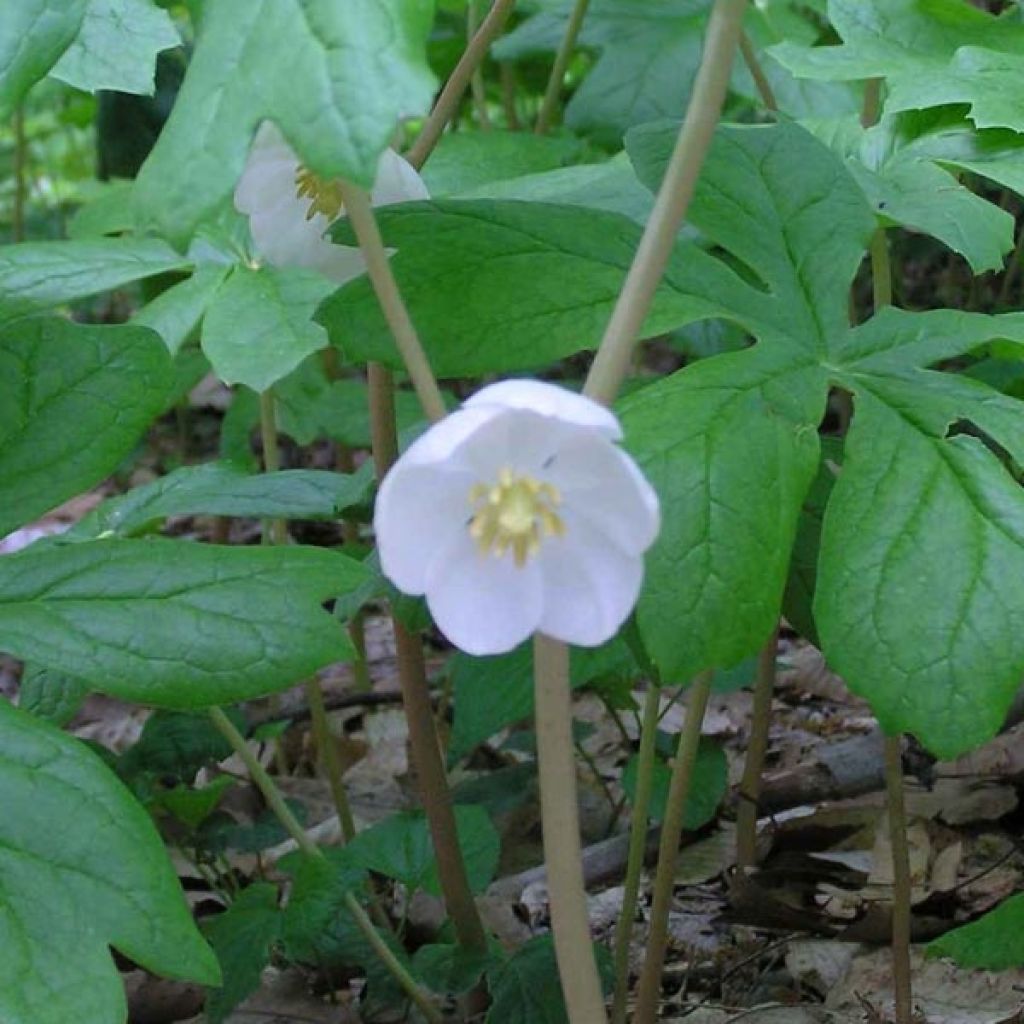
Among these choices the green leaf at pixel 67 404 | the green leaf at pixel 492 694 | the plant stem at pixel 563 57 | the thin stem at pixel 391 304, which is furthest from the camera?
the plant stem at pixel 563 57

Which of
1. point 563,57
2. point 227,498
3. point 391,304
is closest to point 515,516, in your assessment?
point 391,304

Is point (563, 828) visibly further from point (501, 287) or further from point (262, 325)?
point (262, 325)

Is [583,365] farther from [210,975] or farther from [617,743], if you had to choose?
[210,975]

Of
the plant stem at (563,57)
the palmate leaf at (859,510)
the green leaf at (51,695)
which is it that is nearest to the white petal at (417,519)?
the palmate leaf at (859,510)

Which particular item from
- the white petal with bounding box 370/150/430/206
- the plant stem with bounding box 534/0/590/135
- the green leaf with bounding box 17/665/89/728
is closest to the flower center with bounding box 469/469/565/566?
the white petal with bounding box 370/150/430/206

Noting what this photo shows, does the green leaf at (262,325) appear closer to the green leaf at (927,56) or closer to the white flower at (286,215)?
the white flower at (286,215)

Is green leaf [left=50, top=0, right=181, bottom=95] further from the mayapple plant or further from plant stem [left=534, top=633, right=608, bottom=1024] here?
plant stem [left=534, top=633, right=608, bottom=1024]
